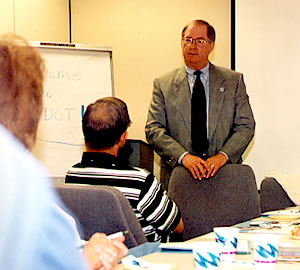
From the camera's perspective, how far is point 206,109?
4.18 m

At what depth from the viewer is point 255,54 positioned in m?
4.73

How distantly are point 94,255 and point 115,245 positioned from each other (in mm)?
71

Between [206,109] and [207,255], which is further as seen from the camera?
[206,109]

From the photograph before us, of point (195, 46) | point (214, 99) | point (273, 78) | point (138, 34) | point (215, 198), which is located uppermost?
point (138, 34)

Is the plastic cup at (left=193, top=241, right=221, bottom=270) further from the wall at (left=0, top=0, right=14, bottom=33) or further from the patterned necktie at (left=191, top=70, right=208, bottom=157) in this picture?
the wall at (left=0, top=0, right=14, bottom=33)

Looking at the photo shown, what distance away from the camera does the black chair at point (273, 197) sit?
3.92 meters

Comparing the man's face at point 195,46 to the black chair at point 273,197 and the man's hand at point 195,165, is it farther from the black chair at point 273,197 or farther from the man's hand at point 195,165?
the black chair at point 273,197

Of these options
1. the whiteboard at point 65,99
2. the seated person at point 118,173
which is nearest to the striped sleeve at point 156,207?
the seated person at point 118,173

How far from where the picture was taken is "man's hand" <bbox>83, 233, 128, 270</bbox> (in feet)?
4.56

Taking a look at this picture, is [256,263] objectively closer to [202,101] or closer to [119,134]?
[119,134]

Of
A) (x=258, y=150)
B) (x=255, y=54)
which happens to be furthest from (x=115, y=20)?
(x=258, y=150)

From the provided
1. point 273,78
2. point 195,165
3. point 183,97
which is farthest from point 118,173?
point 273,78

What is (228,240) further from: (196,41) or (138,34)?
(138,34)

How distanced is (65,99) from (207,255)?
9.98ft
